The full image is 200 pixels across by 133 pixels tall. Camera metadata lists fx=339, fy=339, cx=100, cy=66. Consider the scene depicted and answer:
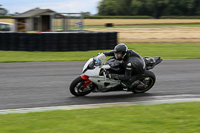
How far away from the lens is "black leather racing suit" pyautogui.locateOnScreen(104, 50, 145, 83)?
8125mm

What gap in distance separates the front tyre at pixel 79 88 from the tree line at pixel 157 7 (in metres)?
71.6

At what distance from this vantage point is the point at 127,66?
8062 mm

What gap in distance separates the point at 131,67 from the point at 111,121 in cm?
265

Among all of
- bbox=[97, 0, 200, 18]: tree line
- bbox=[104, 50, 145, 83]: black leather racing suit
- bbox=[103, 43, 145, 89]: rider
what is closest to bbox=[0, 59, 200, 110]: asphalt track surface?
bbox=[103, 43, 145, 89]: rider

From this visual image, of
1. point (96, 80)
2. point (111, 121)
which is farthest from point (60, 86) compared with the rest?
point (111, 121)

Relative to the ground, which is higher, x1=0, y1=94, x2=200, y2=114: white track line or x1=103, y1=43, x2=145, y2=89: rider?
x1=103, y1=43, x2=145, y2=89: rider

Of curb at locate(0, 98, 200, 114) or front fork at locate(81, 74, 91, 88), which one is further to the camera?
front fork at locate(81, 74, 91, 88)

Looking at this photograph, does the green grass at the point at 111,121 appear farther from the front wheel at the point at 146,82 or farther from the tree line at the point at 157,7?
the tree line at the point at 157,7

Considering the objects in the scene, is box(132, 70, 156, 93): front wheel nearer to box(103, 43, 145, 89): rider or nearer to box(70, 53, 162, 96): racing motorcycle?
box(70, 53, 162, 96): racing motorcycle

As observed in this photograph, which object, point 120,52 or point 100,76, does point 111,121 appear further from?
point 120,52

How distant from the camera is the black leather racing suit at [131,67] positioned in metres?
8.12

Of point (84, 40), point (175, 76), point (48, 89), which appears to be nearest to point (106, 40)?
point (84, 40)

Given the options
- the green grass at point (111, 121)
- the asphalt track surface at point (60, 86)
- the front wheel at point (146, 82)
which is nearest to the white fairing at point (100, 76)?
the asphalt track surface at point (60, 86)

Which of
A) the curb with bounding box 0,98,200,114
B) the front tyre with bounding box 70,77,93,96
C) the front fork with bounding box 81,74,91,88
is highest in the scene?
the front fork with bounding box 81,74,91,88
